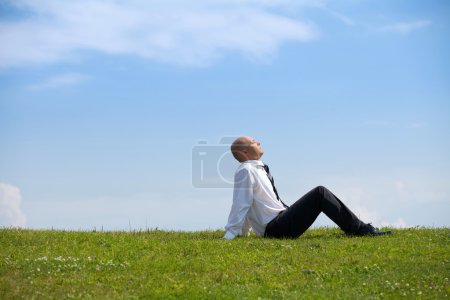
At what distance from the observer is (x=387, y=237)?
1625 cm

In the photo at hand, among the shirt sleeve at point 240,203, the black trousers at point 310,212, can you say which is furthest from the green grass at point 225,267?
the shirt sleeve at point 240,203

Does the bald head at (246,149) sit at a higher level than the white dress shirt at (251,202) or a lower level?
higher

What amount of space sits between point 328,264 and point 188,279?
10.3ft

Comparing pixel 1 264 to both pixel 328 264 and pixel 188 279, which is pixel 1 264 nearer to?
pixel 188 279

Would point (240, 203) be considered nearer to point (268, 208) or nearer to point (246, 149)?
point (268, 208)

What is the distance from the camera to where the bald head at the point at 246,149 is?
17000 millimetres

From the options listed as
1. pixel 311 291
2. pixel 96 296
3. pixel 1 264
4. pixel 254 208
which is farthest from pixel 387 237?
pixel 1 264

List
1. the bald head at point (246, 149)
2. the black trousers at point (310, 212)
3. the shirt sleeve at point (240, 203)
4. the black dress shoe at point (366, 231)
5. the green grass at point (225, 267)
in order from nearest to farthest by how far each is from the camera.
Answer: the green grass at point (225, 267), the black trousers at point (310, 212), the shirt sleeve at point (240, 203), the black dress shoe at point (366, 231), the bald head at point (246, 149)

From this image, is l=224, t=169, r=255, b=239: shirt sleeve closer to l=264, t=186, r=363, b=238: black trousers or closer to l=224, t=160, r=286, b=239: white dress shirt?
l=224, t=160, r=286, b=239: white dress shirt

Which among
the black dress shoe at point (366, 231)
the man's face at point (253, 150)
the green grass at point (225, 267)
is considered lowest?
the green grass at point (225, 267)

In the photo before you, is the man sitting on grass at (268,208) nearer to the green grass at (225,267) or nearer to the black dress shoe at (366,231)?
the black dress shoe at (366,231)

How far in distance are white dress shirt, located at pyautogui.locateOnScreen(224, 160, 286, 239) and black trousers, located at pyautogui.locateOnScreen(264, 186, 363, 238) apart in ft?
1.18

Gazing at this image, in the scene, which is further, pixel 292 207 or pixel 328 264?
pixel 292 207

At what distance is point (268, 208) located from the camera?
1638cm
